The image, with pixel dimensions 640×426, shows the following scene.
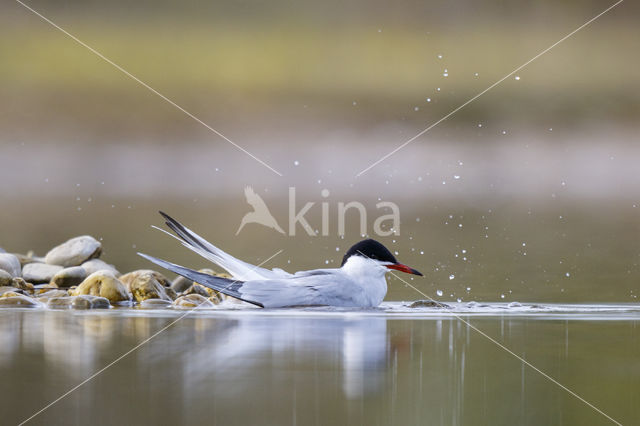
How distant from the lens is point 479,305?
9.54ft

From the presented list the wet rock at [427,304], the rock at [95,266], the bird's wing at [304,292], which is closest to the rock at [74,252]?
the rock at [95,266]

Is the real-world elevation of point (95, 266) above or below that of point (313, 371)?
above

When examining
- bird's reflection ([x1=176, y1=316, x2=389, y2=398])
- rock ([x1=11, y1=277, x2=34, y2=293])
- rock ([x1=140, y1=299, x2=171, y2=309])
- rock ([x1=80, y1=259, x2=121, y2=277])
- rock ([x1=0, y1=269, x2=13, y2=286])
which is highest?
rock ([x1=80, y1=259, x2=121, y2=277])

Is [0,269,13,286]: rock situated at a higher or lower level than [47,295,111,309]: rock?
higher

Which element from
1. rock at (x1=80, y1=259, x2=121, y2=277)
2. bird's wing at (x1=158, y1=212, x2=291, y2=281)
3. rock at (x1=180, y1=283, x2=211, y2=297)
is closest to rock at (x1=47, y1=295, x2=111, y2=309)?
bird's wing at (x1=158, y1=212, x2=291, y2=281)

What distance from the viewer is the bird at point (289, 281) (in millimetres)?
2729

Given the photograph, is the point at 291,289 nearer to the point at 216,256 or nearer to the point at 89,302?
the point at 216,256

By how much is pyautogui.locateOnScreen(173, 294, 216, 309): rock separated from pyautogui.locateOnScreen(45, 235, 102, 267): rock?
0.98 meters

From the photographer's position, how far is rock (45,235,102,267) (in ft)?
12.3

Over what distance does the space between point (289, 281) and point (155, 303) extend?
577 millimetres

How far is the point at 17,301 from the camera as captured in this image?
104 inches

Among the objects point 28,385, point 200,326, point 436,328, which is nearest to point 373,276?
point 436,328

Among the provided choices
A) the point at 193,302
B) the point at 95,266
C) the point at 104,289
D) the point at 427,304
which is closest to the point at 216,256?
the point at 193,302

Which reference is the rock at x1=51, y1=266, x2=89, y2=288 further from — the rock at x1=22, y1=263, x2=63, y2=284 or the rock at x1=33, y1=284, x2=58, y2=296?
the rock at x1=22, y1=263, x2=63, y2=284
